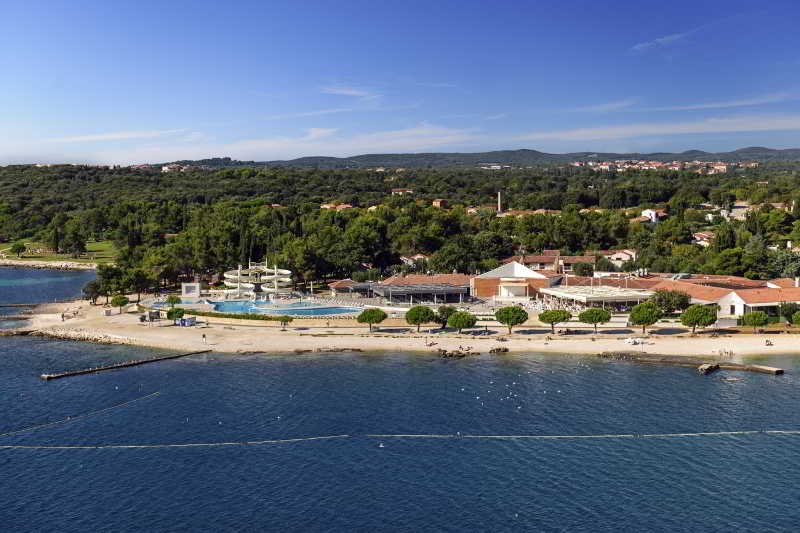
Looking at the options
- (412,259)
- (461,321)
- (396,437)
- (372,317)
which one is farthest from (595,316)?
(412,259)

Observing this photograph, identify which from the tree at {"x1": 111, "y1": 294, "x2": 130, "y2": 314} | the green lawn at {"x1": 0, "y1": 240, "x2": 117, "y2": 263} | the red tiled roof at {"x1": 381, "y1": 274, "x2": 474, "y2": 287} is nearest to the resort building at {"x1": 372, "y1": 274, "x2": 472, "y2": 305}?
the red tiled roof at {"x1": 381, "y1": 274, "x2": 474, "y2": 287}

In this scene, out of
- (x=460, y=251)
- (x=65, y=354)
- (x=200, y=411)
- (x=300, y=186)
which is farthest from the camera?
(x=300, y=186)

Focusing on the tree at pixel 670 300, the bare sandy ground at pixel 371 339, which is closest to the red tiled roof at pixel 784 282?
the tree at pixel 670 300

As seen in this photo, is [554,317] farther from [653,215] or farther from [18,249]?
[18,249]

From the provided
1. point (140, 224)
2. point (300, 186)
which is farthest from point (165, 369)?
point (300, 186)

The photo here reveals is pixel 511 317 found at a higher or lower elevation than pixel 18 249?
lower

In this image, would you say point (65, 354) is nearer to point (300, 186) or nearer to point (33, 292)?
point (33, 292)
